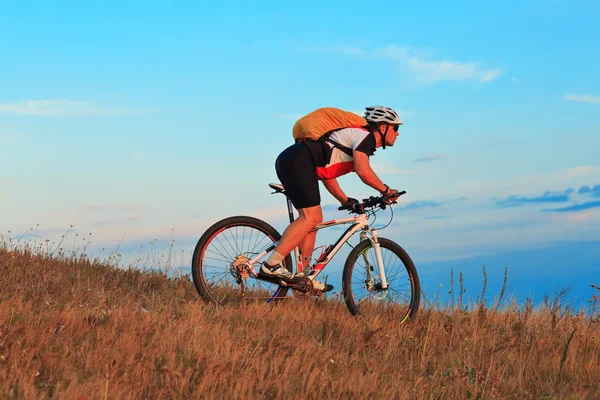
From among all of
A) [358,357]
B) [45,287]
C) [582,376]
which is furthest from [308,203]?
[45,287]

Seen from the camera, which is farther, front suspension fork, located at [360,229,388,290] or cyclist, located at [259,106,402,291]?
front suspension fork, located at [360,229,388,290]

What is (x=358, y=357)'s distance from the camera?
6.56 metres

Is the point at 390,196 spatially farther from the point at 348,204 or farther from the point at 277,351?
the point at 277,351

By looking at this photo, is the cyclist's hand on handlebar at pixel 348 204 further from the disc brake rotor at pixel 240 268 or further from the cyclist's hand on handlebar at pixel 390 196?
the disc brake rotor at pixel 240 268

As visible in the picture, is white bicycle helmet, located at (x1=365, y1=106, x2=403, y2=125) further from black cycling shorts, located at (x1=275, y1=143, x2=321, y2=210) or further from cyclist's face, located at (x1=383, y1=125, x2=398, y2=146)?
black cycling shorts, located at (x1=275, y1=143, x2=321, y2=210)

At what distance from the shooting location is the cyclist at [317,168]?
7.90 m

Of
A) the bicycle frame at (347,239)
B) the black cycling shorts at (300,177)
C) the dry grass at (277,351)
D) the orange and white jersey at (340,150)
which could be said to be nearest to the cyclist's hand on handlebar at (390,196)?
the bicycle frame at (347,239)

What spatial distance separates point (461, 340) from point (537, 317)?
78.0 inches

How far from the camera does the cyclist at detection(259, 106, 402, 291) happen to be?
7898 mm

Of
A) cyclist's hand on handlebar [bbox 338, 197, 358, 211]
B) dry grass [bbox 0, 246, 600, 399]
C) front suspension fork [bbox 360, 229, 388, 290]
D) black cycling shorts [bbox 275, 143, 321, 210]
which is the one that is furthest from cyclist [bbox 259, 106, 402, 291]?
dry grass [bbox 0, 246, 600, 399]

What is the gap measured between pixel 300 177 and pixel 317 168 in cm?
32

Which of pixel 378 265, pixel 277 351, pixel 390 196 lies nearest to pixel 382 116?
pixel 390 196

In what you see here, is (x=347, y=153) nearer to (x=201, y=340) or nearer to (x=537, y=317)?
(x=201, y=340)

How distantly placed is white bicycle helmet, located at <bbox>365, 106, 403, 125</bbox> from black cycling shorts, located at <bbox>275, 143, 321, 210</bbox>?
926 mm
